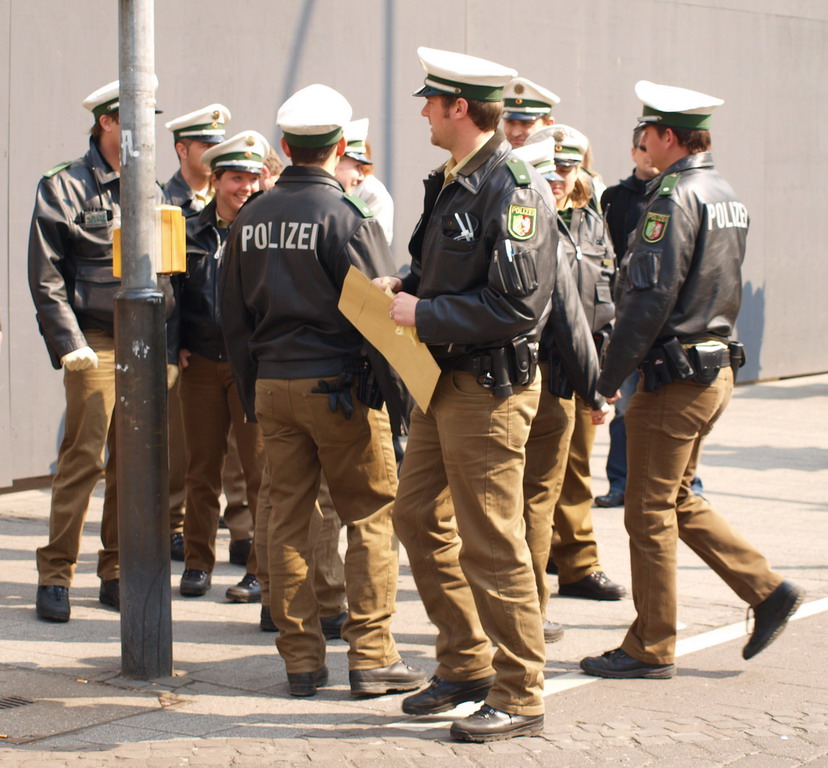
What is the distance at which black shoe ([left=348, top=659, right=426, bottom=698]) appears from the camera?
16.5ft

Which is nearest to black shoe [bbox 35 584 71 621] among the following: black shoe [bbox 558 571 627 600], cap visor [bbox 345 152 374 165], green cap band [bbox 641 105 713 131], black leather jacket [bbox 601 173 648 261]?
black shoe [bbox 558 571 627 600]

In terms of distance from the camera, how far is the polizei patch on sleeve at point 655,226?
16.8ft

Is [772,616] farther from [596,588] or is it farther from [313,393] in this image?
[313,393]

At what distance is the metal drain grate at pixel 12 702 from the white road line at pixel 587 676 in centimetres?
134

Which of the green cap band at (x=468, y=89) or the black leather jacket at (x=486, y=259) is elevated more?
the green cap band at (x=468, y=89)

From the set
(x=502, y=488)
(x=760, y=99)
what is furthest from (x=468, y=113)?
(x=760, y=99)

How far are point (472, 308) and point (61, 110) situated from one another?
17.6ft

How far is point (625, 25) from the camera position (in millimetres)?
13094

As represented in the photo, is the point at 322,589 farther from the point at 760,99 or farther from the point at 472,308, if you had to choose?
the point at 760,99

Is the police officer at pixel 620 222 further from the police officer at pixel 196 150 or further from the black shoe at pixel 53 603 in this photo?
the black shoe at pixel 53 603

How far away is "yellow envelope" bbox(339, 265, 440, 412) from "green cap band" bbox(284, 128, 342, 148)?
590 millimetres

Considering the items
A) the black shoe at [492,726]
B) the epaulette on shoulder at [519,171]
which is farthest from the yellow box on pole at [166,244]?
the black shoe at [492,726]

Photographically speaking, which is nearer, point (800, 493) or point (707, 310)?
point (707, 310)

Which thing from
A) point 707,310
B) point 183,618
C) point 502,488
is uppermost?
point 707,310
